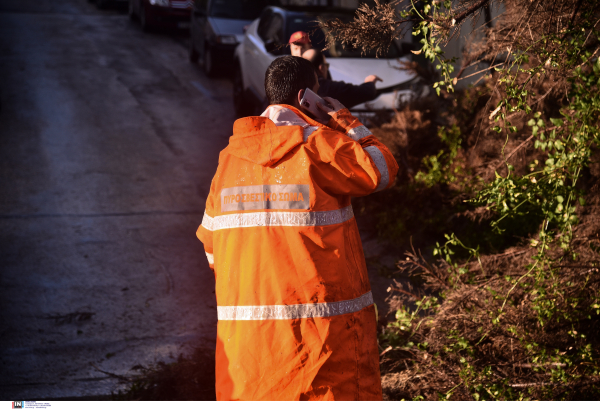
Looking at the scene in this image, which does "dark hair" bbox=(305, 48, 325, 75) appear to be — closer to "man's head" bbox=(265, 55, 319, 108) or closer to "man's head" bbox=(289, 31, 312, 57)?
"man's head" bbox=(289, 31, 312, 57)

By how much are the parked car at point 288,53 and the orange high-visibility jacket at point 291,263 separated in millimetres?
3978

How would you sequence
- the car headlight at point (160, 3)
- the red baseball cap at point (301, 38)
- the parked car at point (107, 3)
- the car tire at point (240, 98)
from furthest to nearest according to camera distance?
1. the parked car at point (107, 3)
2. the car headlight at point (160, 3)
3. the car tire at point (240, 98)
4. the red baseball cap at point (301, 38)

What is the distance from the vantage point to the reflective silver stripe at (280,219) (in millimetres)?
2002

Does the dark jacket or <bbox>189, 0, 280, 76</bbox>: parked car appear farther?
<bbox>189, 0, 280, 76</bbox>: parked car

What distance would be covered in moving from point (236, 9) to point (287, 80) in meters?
9.94

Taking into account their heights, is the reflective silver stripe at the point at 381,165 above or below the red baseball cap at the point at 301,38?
above

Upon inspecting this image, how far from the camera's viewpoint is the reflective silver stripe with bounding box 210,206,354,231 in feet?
6.57

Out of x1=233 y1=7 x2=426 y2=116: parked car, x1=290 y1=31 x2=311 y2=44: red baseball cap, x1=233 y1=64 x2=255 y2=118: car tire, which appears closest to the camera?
x1=290 y1=31 x2=311 y2=44: red baseball cap

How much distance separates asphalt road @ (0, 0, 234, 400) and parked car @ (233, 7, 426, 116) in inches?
35.8

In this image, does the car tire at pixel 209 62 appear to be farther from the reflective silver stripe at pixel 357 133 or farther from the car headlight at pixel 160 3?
the reflective silver stripe at pixel 357 133

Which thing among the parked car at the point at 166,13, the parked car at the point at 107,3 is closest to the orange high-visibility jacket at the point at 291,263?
the parked car at the point at 166,13

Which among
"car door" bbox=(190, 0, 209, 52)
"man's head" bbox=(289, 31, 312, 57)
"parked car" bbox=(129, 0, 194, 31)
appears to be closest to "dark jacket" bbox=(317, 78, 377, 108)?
"man's head" bbox=(289, 31, 312, 57)

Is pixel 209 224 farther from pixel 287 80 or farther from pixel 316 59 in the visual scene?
pixel 316 59

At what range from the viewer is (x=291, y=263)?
1992 millimetres
